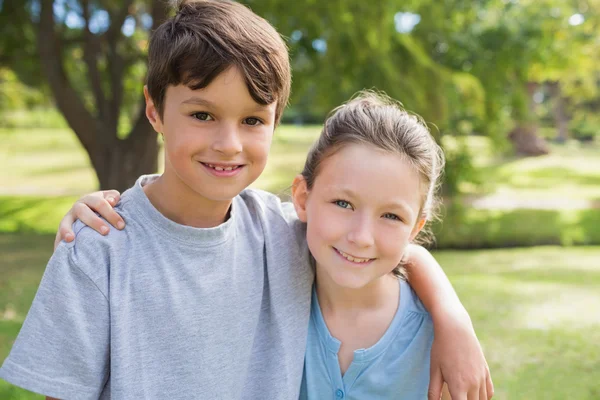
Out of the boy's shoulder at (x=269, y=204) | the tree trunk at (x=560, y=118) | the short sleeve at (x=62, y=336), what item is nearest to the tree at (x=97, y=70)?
the boy's shoulder at (x=269, y=204)

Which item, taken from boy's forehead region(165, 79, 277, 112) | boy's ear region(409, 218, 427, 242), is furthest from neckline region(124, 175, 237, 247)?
boy's ear region(409, 218, 427, 242)

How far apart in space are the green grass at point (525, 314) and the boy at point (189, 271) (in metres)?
2.00

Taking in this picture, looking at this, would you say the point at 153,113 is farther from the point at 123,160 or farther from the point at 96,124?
the point at 96,124

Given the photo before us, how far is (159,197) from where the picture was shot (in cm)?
170

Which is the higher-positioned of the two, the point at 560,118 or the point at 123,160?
the point at 123,160

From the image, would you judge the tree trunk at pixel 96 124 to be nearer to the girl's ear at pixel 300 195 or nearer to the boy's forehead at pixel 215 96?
the girl's ear at pixel 300 195

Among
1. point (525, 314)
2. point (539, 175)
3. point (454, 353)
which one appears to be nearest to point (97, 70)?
point (525, 314)

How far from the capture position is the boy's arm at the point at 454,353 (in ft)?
5.30

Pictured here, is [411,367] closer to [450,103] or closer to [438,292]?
[438,292]

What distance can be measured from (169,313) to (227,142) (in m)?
0.46

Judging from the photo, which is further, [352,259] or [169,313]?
[352,259]

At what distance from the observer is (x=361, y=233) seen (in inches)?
64.2

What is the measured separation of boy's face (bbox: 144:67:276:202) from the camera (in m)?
1.55

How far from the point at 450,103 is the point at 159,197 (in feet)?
20.5
